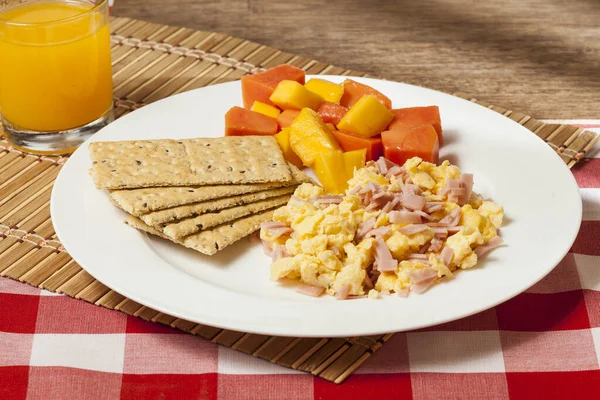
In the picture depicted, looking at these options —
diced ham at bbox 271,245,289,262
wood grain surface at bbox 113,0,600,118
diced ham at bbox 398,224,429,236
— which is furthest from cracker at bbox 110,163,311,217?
wood grain surface at bbox 113,0,600,118

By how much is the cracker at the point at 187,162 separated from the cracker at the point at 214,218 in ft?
0.22

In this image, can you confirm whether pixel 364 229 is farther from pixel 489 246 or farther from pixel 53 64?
pixel 53 64

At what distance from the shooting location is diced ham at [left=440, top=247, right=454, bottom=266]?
2098mm

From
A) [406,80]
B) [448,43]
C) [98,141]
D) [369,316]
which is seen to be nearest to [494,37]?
[448,43]

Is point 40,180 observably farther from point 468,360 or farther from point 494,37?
point 494,37

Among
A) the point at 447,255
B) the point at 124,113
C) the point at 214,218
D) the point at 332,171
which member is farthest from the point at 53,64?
the point at 447,255

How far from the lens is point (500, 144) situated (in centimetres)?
268

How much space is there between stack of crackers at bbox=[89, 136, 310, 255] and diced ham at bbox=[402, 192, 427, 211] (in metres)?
0.38

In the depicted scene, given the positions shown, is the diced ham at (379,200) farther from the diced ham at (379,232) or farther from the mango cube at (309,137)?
the mango cube at (309,137)

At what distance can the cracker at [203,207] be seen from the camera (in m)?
2.24

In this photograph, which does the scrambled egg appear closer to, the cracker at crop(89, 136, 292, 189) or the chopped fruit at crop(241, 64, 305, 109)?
the cracker at crop(89, 136, 292, 189)

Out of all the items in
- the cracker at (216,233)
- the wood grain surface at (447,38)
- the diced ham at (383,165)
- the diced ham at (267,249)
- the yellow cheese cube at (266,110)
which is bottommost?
the wood grain surface at (447,38)

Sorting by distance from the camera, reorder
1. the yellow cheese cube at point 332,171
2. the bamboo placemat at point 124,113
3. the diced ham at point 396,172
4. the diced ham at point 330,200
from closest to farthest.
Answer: the bamboo placemat at point 124,113, the diced ham at point 330,200, the diced ham at point 396,172, the yellow cheese cube at point 332,171

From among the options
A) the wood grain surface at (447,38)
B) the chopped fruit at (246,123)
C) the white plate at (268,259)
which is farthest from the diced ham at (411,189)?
the wood grain surface at (447,38)
